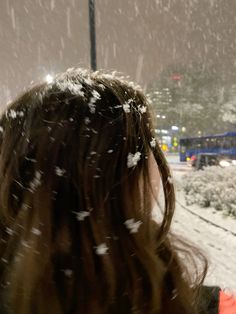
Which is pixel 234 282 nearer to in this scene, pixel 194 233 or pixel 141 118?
pixel 194 233

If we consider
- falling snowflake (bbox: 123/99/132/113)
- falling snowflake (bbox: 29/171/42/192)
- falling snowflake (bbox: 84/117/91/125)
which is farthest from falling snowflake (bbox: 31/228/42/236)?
falling snowflake (bbox: 123/99/132/113)

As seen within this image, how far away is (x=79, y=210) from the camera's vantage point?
150 centimetres

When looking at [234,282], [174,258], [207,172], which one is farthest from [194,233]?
[174,258]

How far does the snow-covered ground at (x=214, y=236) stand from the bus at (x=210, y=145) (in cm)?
1481

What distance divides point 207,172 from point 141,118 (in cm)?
1415

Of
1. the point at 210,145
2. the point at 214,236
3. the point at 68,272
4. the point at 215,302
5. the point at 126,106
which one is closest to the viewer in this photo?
the point at 68,272

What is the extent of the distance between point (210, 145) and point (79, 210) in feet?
93.5

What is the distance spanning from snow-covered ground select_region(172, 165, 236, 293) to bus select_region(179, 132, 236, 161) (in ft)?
48.6

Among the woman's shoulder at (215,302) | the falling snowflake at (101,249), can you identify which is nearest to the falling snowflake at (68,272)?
the falling snowflake at (101,249)

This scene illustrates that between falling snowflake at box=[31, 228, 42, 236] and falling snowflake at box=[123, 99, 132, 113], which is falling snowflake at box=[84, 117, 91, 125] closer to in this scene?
falling snowflake at box=[123, 99, 132, 113]

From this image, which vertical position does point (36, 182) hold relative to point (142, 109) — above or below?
below

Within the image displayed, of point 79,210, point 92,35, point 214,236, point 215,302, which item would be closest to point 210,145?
point 92,35

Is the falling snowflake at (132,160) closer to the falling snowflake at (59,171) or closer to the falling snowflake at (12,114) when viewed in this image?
the falling snowflake at (59,171)

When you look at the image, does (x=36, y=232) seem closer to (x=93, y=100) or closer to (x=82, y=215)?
(x=82, y=215)
